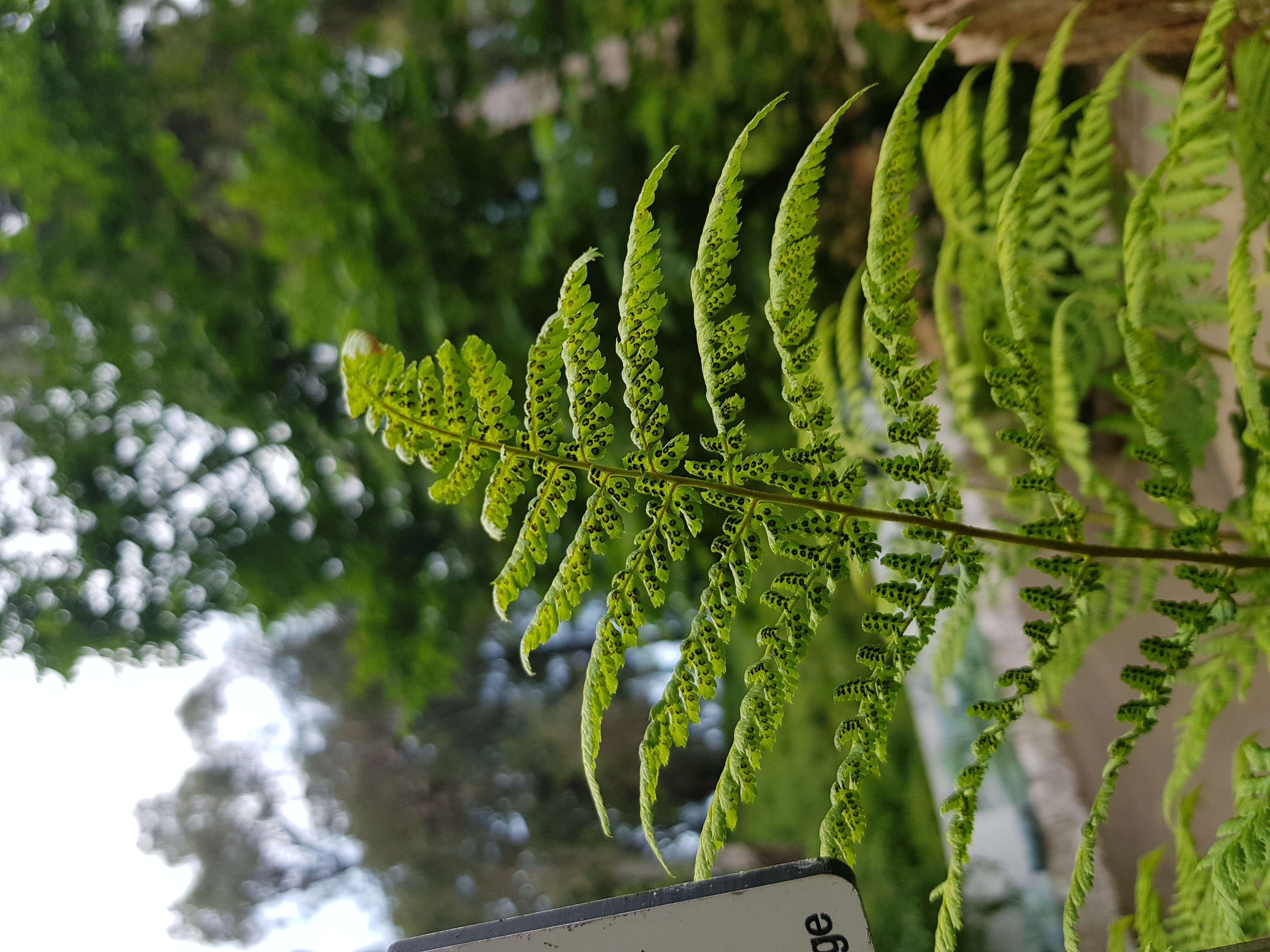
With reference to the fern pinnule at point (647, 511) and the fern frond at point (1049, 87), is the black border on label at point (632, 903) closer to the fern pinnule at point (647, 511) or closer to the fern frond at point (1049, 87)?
the fern pinnule at point (647, 511)

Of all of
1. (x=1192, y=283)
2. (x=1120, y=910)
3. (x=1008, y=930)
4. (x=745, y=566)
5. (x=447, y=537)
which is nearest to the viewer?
(x=745, y=566)

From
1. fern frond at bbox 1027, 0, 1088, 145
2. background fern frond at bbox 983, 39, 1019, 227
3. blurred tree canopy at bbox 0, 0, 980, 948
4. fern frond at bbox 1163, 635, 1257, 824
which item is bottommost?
fern frond at bbox 1163, 635, 1257, 824

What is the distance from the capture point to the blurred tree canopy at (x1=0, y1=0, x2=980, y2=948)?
1179 mm

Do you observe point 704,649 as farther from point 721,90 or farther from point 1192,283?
point 721,90

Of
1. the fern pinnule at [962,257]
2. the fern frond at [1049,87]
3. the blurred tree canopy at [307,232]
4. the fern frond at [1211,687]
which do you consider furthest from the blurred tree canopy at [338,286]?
the fern frond at [1211,687]

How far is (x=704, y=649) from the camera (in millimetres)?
298

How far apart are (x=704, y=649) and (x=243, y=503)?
142 cm

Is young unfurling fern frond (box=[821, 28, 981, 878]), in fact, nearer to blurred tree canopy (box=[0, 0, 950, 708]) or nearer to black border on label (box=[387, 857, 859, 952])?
black border on label (box=[387, 857, 859, 952])

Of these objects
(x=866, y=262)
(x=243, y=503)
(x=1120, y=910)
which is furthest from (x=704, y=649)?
(x=243, y=503)

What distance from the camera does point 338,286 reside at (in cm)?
123

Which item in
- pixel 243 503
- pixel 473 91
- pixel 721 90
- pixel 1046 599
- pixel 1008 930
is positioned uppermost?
pixel 473 91

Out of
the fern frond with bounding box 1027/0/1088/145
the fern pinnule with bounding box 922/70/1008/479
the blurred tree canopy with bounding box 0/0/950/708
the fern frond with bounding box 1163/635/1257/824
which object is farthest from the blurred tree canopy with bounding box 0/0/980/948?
the fern frond with bounding box 1163/635/1257/824

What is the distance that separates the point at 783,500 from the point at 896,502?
5 cm

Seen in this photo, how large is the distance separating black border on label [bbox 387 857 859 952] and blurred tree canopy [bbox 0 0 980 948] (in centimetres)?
85
